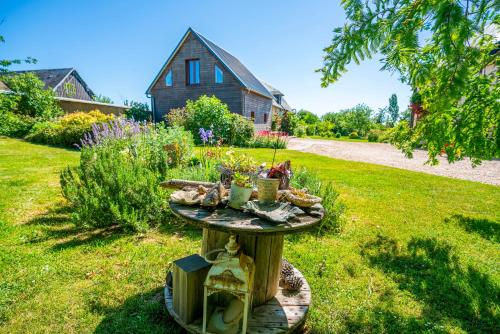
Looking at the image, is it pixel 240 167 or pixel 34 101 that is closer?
pixel 240 167

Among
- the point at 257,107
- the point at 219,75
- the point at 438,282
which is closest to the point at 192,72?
the point at 219,75

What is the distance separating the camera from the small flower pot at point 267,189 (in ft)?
6.56

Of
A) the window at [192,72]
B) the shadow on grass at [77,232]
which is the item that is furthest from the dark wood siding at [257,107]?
the shadow on grass at [77,232]

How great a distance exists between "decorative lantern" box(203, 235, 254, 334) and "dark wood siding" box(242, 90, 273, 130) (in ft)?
53.3

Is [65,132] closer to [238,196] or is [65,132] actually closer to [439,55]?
[238,196]

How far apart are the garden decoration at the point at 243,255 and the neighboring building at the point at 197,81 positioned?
1571 centimetres

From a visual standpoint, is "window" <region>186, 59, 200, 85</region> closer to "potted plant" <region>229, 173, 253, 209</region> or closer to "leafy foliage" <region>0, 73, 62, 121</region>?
"leafy foliage" <region>0, 73, 62, 121</region>

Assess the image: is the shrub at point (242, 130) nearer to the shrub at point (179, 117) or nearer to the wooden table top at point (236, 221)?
the shrub at point (179, 117)

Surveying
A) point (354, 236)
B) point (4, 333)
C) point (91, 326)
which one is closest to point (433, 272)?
point (354, 236)

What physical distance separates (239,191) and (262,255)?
1.79ft

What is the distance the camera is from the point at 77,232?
12.3 ft

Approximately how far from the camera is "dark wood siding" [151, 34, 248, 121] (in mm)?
17406

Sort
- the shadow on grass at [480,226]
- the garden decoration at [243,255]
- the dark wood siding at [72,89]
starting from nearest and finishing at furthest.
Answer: the garden decoration at [243,255] < the shadow on grass at [480,226] < the dark wood siding at [72,89]

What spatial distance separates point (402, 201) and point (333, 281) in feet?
12.1
